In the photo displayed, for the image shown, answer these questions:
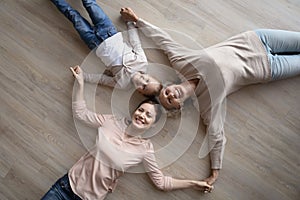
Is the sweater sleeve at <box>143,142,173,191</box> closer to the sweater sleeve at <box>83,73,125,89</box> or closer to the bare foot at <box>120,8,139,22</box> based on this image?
the sweater sleeve at <box>83,73,125,89</box>

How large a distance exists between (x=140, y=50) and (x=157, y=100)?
228mm

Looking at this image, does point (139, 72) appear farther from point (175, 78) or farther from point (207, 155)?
point (207, 155)

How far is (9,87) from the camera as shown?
151 cm

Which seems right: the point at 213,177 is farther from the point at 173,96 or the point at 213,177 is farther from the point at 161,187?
the point at 173,96

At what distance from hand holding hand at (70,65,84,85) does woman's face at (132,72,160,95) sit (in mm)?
230

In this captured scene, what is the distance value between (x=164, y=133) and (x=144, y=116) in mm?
172

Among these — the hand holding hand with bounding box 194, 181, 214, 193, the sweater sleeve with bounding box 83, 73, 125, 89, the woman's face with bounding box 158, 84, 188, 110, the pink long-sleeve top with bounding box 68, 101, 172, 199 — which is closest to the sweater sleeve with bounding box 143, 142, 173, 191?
the pink long-sleeve top with bounding box 68, 101, 172, 199

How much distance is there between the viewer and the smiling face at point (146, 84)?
1377 millimetres

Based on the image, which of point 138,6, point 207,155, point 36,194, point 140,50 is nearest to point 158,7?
point 138,6

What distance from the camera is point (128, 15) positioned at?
1475 mm

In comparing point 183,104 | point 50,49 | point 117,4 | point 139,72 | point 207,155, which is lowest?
point 207,155

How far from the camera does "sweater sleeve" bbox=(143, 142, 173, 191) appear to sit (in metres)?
1.40

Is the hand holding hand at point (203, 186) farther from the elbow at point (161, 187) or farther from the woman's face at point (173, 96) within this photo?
the woman's face at point (173, 96)

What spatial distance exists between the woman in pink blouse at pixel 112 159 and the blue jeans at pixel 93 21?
279mm
